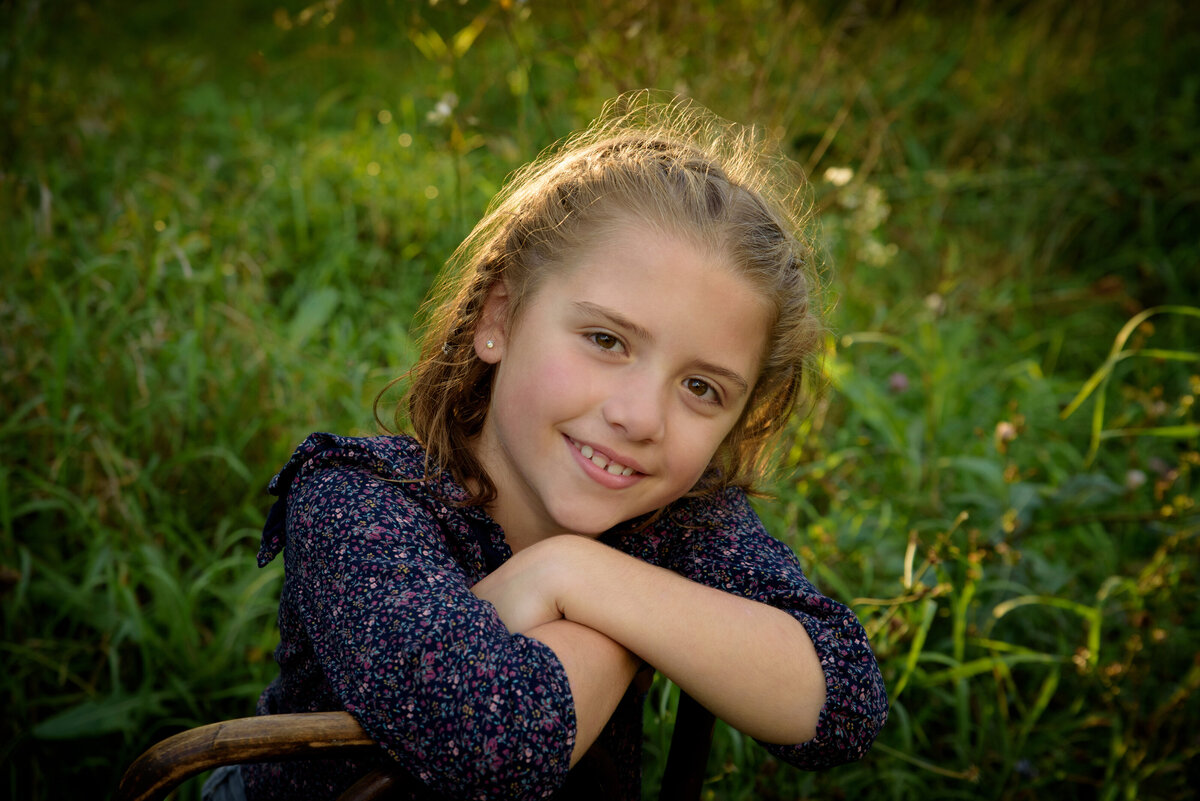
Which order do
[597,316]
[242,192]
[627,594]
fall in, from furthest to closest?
[242,192]
[597,316]
[627,594]

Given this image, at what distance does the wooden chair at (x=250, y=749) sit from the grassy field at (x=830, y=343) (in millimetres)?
868

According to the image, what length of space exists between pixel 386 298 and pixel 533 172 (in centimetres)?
151

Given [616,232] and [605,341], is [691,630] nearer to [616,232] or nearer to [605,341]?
[605,341]

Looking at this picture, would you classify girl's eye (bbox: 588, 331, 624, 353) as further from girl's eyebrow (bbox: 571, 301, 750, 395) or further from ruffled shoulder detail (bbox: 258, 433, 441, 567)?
ruffled shoulder detail (bbox: 258, 433, 441, 567)

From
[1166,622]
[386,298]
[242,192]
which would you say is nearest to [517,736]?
[1166,622]

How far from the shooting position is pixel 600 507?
1.34 metres

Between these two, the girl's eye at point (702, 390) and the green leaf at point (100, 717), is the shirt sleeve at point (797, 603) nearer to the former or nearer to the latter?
the girl's eye at point (702, 390)

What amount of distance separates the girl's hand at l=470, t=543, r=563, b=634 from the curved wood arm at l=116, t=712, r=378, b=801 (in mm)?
300

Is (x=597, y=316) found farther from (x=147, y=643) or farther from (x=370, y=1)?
(x=370, y=1)

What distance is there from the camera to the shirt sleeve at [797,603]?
1.19 meters

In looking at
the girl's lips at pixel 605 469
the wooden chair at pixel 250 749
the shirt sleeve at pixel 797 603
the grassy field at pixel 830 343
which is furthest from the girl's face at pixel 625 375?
the grassy field at pixel 830 343

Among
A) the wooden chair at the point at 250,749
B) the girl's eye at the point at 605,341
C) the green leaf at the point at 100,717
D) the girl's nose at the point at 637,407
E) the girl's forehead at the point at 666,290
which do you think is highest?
the girl's forehead at the point at 666,290

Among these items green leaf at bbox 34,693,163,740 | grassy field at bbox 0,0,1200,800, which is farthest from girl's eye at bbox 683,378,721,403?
green leaf at bbox 34,693,163,740

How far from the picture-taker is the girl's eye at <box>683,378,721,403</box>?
1.36 meters
